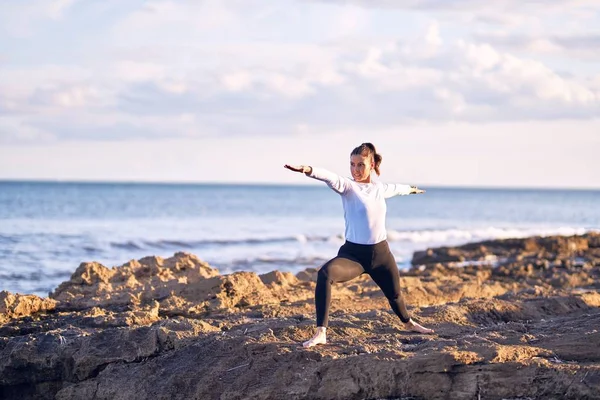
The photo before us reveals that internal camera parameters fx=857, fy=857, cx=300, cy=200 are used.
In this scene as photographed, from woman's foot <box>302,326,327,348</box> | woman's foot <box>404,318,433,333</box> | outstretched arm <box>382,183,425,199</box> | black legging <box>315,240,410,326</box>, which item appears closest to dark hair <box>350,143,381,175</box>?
outstretched arm <box>382,183,425,199</box>

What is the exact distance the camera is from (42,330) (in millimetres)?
8672

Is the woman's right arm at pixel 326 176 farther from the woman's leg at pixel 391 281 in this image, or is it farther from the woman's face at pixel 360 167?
the woman's leg at pixel 391 281

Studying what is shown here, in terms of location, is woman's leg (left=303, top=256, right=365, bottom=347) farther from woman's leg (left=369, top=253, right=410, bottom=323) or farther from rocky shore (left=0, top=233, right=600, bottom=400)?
woman's leg (left=369, top=253, right=410, bottom=323)

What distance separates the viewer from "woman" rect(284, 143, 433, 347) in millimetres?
7176

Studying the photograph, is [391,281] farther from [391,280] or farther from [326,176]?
[326,176]

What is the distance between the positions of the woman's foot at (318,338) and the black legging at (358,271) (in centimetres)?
5

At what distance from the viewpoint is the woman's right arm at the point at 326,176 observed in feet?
22.2

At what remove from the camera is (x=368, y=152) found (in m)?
7.43

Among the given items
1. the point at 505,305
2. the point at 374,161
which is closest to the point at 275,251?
the point at 505,305

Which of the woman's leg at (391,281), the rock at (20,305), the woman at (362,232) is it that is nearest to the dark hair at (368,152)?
the woman at (362,232)

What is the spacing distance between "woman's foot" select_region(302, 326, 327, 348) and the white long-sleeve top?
84 centimetres

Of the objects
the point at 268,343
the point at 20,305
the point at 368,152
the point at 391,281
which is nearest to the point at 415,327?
the point at 391,281

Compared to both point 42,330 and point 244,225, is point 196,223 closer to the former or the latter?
point 244,225

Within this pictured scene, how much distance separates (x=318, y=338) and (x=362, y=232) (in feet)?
3.31
